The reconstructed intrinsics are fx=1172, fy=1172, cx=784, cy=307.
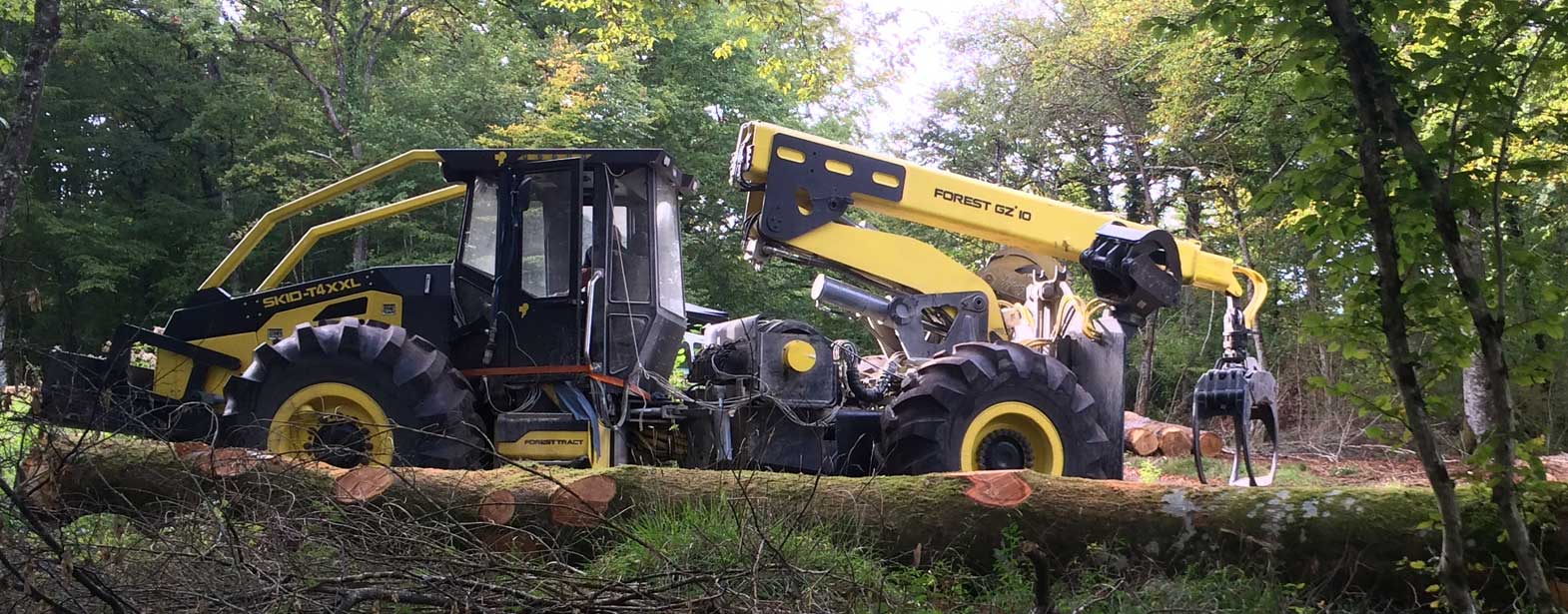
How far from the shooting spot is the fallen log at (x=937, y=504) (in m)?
4.78

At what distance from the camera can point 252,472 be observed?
4906 millimetres

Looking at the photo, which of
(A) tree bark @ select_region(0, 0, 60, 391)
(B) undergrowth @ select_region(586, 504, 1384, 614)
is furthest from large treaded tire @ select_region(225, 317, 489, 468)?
(A) tree bark @ select_region(0, 0, 60, 391)

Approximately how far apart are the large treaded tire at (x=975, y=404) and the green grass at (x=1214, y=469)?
4653mm

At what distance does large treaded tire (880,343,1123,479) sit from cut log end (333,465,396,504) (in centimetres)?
332

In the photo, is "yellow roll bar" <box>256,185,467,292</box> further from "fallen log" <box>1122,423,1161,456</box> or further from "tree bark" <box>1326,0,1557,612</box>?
"fallen log" <box>1122,423,1161,456</box>

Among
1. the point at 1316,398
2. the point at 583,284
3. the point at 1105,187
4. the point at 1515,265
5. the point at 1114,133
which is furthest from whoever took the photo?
the point at 1105,187

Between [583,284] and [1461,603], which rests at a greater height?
[583,284]

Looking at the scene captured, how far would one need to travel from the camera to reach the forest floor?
38.1 ft

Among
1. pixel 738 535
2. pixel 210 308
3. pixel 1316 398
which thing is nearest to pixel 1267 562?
pixel 738 535

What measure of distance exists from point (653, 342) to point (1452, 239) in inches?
200

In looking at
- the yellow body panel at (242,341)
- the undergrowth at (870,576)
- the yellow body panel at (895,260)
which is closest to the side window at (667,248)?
the yellow body panel at (895,260)

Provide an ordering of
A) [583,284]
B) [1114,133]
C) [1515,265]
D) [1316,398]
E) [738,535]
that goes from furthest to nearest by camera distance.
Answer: [1114,133] → [1316,398] → [583,284] → [738,535] → [1515,265]

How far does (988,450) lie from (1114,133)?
17.0 metres

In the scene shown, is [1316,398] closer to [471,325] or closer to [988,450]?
[988,450]
